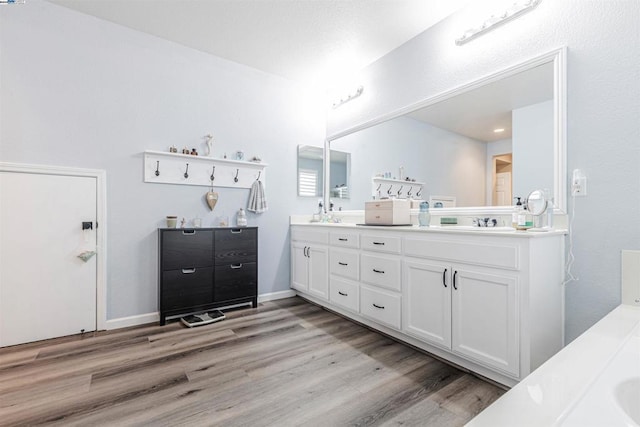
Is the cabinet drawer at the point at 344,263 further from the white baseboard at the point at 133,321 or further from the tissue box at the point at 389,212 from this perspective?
the white baseboard at the point at 133,321

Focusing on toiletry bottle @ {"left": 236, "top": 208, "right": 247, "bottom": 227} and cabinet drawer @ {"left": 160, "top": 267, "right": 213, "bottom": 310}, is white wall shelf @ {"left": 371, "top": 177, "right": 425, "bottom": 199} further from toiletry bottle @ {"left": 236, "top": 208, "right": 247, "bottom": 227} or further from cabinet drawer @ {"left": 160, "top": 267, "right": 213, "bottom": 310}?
cabinet drawer @ {"left": 160, "top": 267, "right": 213, "bottom": 310}

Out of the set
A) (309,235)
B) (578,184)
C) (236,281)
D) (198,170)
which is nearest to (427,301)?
(578,184)

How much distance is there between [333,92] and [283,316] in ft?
9.17

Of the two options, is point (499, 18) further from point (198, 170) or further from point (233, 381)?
point (233, 381)

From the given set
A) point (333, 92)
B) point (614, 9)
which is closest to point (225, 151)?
point (333, 92)

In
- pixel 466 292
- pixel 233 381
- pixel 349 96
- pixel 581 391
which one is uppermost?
pixel 349 96

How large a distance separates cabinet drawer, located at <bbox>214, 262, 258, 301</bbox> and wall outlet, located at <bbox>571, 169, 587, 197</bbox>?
2.70 m

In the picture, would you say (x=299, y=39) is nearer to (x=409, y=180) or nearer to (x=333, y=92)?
(x=333, y=92)

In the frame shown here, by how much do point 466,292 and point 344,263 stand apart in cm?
117

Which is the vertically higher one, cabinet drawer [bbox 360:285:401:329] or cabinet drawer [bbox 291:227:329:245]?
cabinet drawer [bbox 291:227:329:245]

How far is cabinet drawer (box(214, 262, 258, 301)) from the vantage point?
9.78 ft

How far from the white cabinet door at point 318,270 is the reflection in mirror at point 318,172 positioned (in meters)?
0.83

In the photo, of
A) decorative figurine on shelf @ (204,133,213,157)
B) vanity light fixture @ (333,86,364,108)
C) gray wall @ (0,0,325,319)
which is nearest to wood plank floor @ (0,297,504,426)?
gray wall @ (0,0,325,319)

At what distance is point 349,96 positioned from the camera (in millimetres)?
3545
